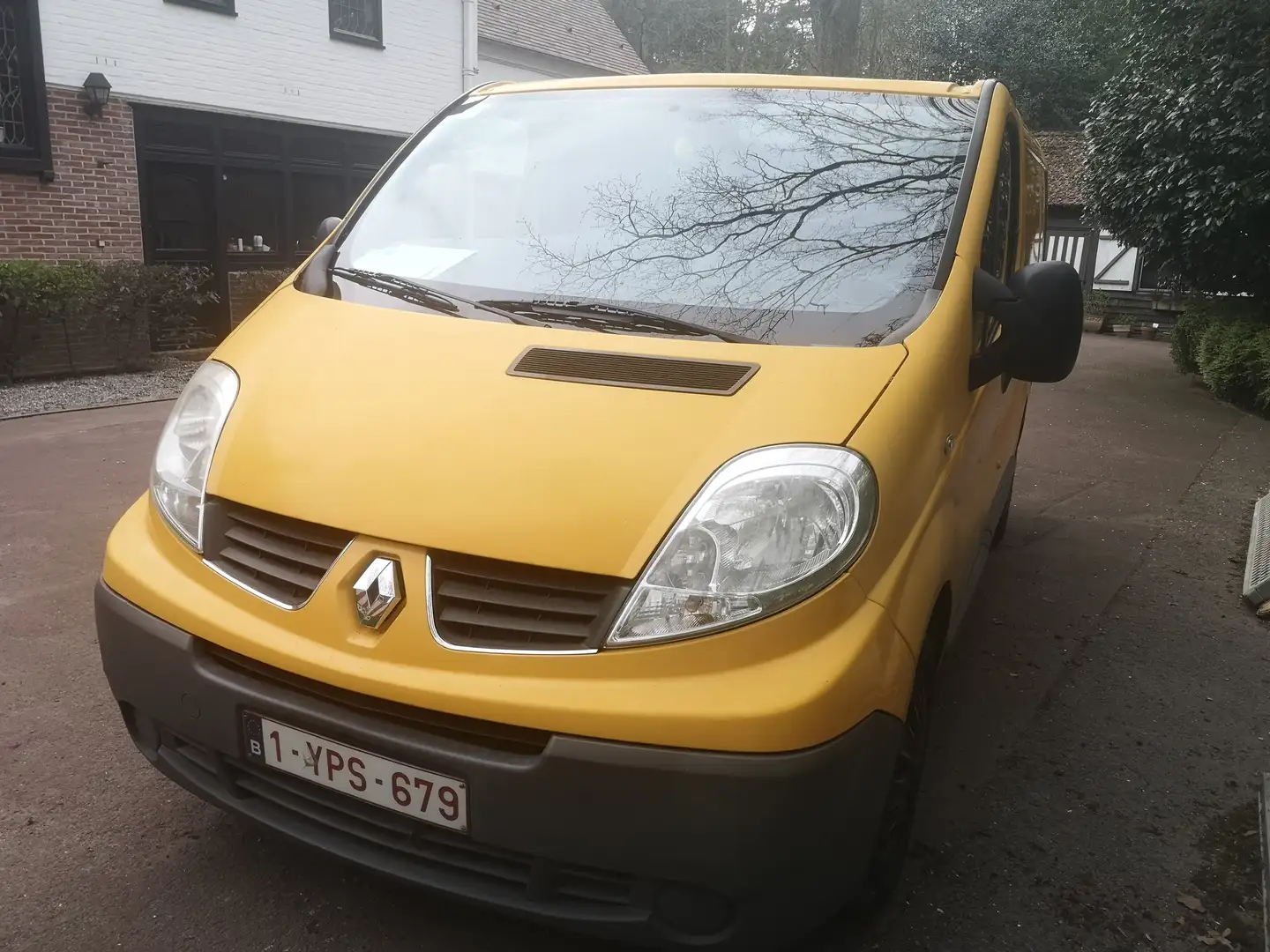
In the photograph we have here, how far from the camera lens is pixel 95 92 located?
36.7 ft

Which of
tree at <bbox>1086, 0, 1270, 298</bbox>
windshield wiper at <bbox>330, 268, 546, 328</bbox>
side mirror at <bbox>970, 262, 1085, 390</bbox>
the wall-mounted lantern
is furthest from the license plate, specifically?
tree at <bbox>1086, 0, 1270, 298</bbox>

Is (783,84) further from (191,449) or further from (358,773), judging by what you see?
(358,773)

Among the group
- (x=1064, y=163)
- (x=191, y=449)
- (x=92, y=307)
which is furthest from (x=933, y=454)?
(x=1064, y=163)

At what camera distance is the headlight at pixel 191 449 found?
2.26 metres

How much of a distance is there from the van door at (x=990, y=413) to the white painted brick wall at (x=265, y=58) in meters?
11.0

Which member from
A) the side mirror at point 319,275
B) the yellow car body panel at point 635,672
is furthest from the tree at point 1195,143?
the yellow car body panel at point 635,672

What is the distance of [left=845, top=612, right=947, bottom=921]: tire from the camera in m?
2.27

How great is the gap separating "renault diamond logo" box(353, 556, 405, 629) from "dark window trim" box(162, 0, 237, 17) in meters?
12.6

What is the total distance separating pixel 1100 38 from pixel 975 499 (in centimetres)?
2737

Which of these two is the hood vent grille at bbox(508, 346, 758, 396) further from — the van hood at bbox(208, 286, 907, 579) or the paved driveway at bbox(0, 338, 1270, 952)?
the paved driveway at bbox(0, 338, 1270, 952)

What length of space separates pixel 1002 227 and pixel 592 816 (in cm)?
233

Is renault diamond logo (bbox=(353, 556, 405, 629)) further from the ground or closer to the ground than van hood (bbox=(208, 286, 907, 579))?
closer to the ground

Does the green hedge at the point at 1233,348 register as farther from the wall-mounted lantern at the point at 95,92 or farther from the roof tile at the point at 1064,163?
the wall-mounted lantern at the point at 95,92

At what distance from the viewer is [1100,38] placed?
25.8 metres
